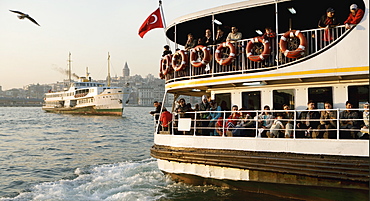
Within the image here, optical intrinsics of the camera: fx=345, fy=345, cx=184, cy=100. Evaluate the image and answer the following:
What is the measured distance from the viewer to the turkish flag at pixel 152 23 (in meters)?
12.9

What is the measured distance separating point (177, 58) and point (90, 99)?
6428 centimetres

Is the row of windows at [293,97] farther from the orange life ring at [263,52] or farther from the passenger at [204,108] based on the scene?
the orange life ring at [263,52]

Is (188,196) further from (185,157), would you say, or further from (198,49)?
(198,49)

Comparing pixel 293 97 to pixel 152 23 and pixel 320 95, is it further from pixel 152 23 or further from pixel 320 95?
pixel 152 23

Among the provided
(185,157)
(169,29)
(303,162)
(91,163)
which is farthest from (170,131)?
(91,163)

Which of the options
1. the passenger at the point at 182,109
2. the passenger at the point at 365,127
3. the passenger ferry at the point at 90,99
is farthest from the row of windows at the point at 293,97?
the passenger ferry at the point at 90,99

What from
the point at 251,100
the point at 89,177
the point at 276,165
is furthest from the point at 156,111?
the point at 276,165

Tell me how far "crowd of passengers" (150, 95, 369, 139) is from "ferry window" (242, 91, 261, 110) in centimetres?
30

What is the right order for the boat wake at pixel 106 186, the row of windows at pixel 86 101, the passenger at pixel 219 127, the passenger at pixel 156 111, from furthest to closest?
the row of windows at pixel 86 101, the passenger at pixel 156 111, the boat wake at pixel 106 186, the passenger at pixel 219 127

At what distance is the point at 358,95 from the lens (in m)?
9.01

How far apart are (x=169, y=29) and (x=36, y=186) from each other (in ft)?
24.7

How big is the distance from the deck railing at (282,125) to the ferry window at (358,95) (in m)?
0.50

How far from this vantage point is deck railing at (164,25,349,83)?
869cm

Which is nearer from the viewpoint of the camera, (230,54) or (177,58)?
(230,54)
